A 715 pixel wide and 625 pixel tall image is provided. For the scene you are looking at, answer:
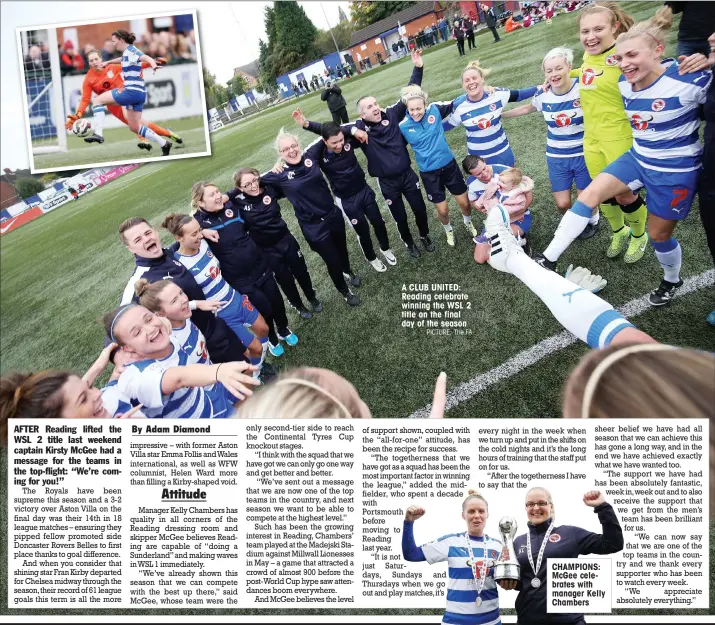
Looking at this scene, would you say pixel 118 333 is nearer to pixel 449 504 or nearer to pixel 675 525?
pixel 449 504

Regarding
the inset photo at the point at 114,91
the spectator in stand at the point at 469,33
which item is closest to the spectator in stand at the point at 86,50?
the inset photo at the point at 114,91

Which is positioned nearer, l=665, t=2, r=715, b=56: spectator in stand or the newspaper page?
the newspaper page

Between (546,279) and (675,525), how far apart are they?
1.14 meters

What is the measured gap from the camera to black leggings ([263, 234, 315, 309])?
2217 mm

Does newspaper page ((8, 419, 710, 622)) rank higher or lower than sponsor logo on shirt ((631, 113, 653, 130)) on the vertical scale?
lower

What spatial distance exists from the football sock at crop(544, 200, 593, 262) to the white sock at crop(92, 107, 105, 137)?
7.51ft

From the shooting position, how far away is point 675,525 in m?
1.59

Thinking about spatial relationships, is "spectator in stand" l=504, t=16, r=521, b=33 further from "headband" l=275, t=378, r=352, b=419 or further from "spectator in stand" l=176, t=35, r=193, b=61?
"headband" l=275, t=378, r=352, b=419

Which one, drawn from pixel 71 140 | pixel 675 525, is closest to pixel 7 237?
pixel 71 140

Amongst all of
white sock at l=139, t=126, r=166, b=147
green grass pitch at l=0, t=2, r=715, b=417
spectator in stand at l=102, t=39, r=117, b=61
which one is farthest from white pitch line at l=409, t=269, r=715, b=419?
spectator in stand at l=102, t=39, r=117, b=61

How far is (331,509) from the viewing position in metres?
1.75

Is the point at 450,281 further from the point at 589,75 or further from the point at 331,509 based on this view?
the point at 331,509

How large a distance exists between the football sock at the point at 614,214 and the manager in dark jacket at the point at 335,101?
1.41 meters

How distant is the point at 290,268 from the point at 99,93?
4.28 feet
